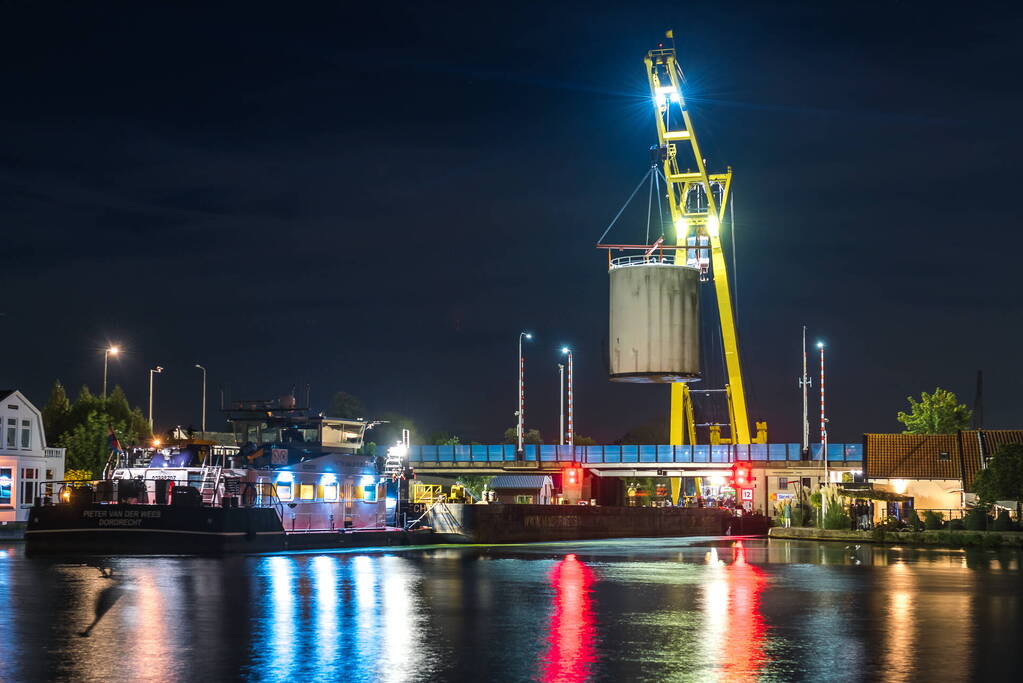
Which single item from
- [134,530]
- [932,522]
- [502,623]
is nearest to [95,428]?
[134,530]

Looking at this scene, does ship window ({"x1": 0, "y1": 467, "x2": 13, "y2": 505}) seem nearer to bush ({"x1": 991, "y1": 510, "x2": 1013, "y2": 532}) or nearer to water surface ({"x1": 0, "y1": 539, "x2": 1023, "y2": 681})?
water surface ({"x1": 0, "y1": 539, "x2": 1023, "y2": 681})

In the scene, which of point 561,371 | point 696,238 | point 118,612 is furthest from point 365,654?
point 696,238

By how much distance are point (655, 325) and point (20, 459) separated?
39.1 metres

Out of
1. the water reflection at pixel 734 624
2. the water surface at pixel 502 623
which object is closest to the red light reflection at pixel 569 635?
the water surface at pixel 502 623

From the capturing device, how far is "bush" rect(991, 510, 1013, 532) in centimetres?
6034

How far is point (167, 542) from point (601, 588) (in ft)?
70.3

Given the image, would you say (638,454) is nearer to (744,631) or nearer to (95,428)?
(95,428)

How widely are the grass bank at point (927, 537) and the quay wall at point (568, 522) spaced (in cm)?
1219

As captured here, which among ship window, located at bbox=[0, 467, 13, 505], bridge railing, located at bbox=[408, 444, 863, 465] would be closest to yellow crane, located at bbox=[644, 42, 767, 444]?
bridge railing, located at bbox=[408, 444, 863, 465]

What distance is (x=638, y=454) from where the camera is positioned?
11588cm

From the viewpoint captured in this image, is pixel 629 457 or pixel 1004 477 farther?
pixel 629 457

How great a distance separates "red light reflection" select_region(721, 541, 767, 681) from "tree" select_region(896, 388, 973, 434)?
231ft

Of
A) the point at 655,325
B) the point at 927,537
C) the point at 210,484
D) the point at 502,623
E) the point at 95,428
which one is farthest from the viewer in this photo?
the point at 95,428

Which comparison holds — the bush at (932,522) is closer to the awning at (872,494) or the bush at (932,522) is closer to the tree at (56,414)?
the awning at (872,494)
